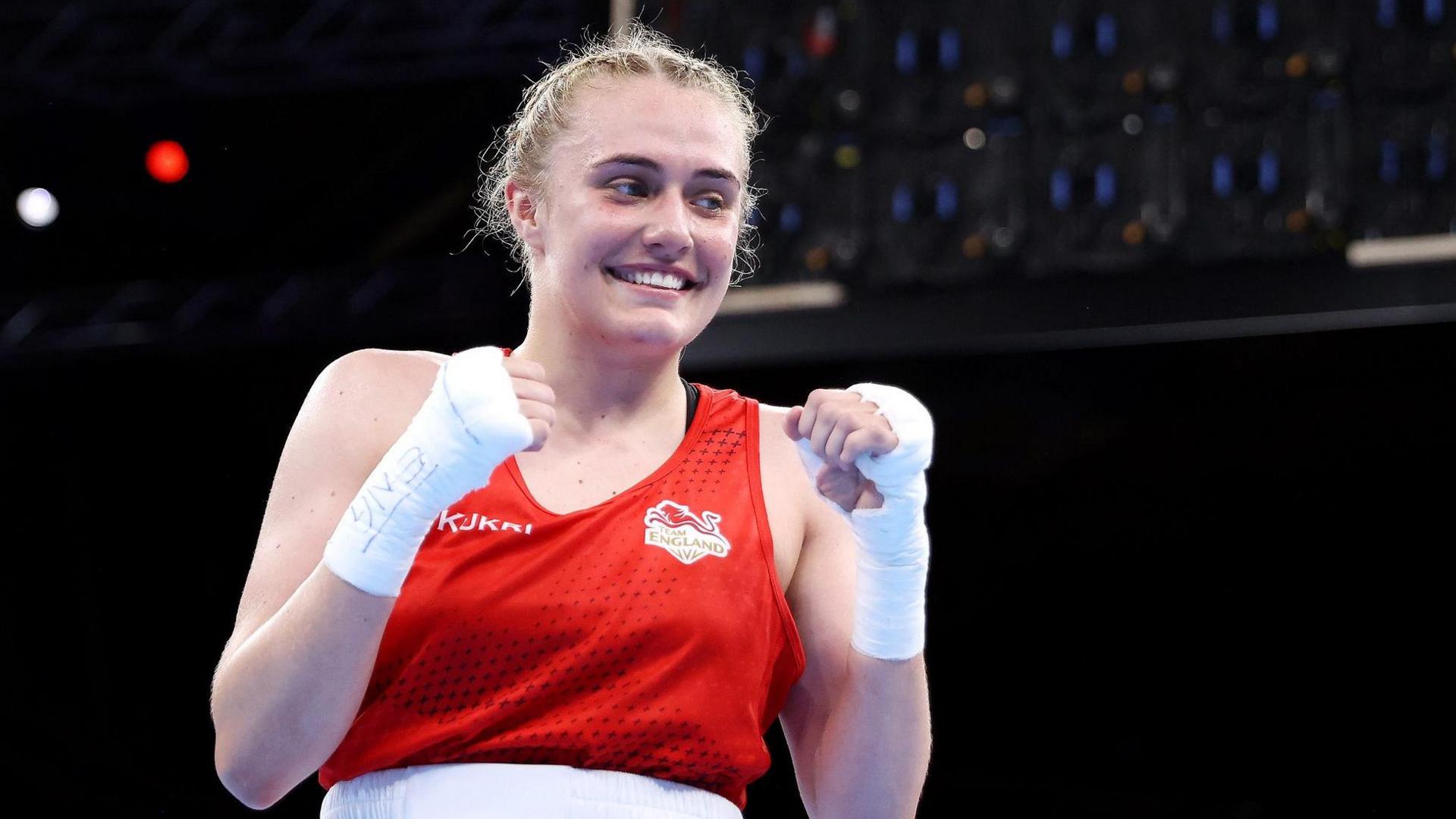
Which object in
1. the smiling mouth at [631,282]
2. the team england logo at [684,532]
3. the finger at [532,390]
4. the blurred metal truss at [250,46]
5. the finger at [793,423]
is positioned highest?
the blurred metal truss at [250,46]

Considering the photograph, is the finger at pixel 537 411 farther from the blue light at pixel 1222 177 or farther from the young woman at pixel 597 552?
the blue light at pixel 1222 177

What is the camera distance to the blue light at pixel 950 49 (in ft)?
16.3

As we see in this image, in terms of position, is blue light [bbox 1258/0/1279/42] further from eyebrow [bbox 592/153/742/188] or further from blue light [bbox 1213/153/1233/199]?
eyebrow [bbox 592/153/742/188]

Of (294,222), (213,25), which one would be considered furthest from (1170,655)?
(213,25)

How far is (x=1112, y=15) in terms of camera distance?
15.8 ft

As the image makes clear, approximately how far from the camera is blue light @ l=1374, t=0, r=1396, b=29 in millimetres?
4605

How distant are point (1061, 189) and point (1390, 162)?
3.02 feet

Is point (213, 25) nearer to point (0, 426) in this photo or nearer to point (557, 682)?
point (0, 426)

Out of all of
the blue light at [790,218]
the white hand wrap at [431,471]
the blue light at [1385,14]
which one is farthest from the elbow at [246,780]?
the blue light at [1385,14]

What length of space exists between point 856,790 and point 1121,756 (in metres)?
3.64

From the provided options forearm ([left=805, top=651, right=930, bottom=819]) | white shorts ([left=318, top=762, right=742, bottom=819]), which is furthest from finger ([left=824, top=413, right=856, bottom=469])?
white shorts ([left=318, top=762, right=742, bottom=819])

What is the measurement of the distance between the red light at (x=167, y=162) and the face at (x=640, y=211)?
4.29m

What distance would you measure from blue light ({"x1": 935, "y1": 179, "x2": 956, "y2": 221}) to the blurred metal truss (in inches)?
48.6

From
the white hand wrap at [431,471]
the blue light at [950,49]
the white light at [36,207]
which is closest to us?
the white hand wrap at [431,471]
